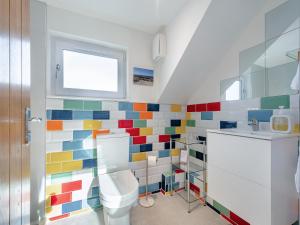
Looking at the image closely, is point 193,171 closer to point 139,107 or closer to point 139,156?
point 139,156

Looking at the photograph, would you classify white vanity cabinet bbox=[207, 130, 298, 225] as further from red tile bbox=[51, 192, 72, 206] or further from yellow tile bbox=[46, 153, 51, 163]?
yellow tile bbox=[46, 153, 51, 163]

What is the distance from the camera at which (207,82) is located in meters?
1.79

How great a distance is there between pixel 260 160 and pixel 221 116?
75cm

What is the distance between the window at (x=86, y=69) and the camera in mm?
1521

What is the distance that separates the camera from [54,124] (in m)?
1.44

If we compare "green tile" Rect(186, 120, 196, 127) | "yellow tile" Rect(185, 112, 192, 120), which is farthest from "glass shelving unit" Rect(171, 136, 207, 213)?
"yellow tile" Rect(185, 112, 192, 120)

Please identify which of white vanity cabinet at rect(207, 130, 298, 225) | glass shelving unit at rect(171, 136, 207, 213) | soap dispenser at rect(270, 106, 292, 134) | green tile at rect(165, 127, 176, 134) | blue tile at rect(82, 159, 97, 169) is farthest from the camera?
green tile at rect(165, 127, 176, 134)

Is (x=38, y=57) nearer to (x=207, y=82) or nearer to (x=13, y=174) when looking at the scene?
(x=13, y=174)

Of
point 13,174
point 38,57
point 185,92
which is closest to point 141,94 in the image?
point 185,92

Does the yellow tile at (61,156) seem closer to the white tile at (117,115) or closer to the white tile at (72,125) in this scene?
the white tile at (72,125)

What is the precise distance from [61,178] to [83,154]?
297 mm

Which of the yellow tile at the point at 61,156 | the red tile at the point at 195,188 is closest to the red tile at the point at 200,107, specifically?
the red tile at the point at 195,188

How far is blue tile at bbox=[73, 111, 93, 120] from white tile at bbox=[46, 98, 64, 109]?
15cm

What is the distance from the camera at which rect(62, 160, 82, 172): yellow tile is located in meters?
1.48
